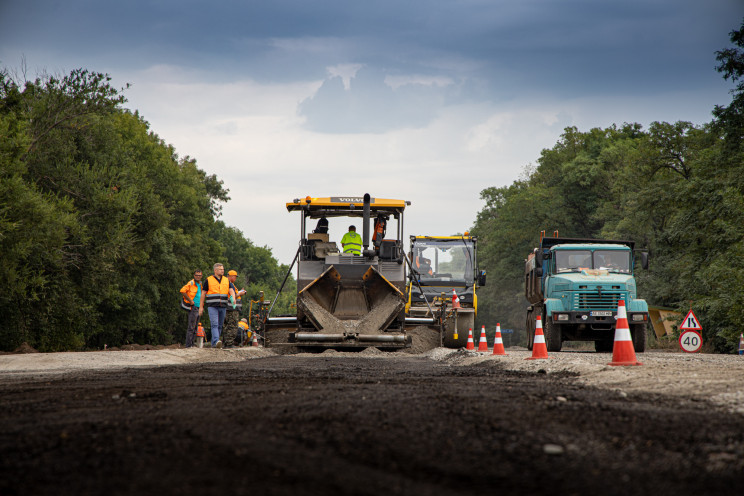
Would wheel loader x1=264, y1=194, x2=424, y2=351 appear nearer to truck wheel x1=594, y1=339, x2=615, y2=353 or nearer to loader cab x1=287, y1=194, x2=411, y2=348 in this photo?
loader cab x1=287, y1=194, x2=411, y2=348

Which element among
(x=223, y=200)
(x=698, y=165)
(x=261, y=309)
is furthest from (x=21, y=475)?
(x=223, y=200)

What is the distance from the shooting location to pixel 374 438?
438 cm

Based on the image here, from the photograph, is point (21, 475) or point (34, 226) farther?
point (34, 226)

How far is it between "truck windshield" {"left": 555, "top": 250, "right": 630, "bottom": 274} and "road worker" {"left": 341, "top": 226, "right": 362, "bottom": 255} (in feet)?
17.3

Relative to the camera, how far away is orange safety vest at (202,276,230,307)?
1747 cm

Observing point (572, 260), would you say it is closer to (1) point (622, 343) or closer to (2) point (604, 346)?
(2) point (604, 346)

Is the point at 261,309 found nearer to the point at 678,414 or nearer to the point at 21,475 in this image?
the point at 678,414

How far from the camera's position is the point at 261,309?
786 inches

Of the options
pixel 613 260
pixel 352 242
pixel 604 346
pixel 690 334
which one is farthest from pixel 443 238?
pixel 352 242

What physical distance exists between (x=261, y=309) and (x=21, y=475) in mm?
16450

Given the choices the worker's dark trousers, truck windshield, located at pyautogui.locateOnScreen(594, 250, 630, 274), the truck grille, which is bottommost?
the worker's dark trousers

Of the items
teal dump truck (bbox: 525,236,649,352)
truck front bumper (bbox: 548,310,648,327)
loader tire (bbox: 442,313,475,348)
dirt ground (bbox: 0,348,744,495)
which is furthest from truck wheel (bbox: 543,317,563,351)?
dirt ground (bbox: 0,348,744,495)

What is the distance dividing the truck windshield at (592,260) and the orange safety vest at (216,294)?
7978 mm

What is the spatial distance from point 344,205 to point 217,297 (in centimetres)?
338
